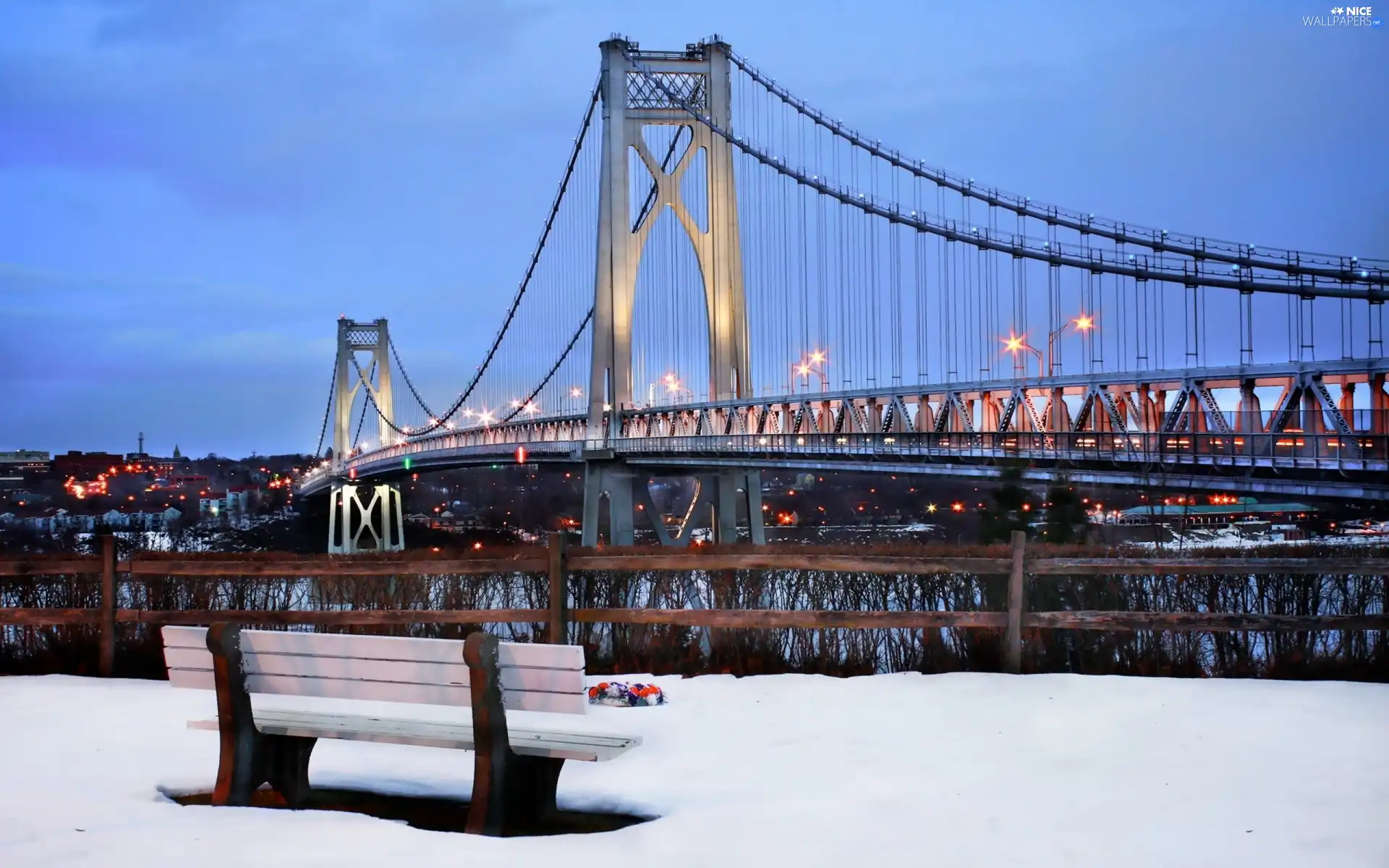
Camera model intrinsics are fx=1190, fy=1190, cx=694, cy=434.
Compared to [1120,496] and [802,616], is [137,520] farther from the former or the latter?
[802,616]

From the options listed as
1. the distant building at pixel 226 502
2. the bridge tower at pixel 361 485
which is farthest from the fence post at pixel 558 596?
the distant building at pixel 226 502

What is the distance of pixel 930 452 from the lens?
21.9 metres

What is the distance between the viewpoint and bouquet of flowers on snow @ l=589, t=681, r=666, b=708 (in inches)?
289

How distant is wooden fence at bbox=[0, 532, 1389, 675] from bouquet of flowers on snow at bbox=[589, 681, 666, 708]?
45 centimetres

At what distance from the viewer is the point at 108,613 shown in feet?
28.0

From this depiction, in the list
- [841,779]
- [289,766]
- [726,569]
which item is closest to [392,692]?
[289,766]

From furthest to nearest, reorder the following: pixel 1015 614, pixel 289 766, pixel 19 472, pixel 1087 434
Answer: pixel 19 472 < pixel 1087 434 < pixel 1015 614 < pixel 289 766

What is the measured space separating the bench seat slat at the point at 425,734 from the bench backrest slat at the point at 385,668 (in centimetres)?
13

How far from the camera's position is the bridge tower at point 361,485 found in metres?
59.0

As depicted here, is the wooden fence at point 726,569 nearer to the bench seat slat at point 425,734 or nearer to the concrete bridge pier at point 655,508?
the bench seat slat at point 425,734

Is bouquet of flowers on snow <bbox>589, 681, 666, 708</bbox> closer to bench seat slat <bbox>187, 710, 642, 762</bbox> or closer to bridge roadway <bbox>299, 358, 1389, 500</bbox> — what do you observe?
bench seat slat <bbox>187, 710, 642, 762</bbox>

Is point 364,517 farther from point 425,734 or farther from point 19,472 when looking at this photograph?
point 425,734

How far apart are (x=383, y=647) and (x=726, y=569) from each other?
12.0ft

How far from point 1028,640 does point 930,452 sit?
13.9 meters
